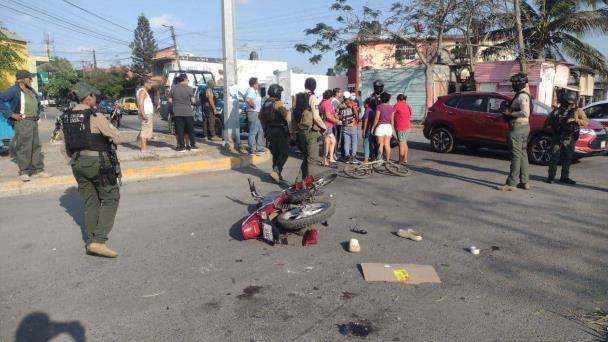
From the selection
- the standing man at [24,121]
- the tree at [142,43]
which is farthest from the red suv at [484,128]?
the tree at [142,43]

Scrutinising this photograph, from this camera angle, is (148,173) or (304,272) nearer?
(304,272)

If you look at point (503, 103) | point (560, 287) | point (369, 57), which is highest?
point (369, 57)

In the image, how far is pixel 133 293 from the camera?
3934 millimetres

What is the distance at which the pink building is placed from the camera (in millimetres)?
23047

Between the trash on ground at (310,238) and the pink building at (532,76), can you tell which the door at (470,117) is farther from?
the pink building at (532,76)

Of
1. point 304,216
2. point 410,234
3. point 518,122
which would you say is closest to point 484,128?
point 518,122

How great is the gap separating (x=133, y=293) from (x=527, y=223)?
4.78 meters

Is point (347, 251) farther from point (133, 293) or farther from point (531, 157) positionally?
point (531, 157)

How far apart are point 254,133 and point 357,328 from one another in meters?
8.08

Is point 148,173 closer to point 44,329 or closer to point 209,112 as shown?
point 209,112

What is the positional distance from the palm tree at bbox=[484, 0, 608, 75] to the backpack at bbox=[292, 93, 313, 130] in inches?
728

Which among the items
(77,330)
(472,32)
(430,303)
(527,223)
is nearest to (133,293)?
(77,330)

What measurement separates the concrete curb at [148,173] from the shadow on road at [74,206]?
0.29 metres

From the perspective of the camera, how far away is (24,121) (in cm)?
789
